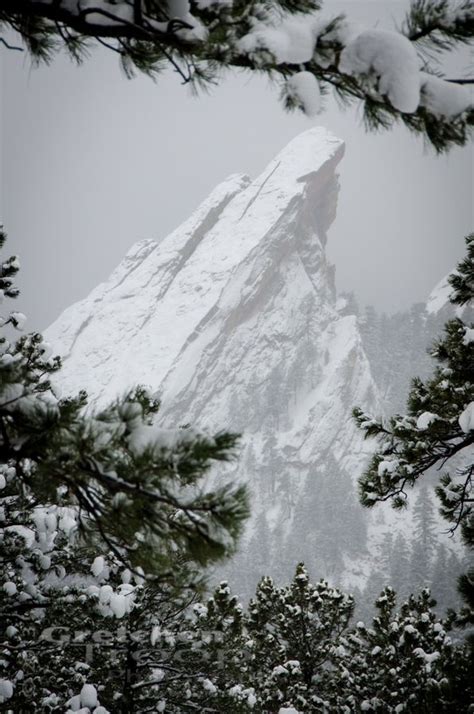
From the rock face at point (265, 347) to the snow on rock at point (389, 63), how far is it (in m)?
75.1

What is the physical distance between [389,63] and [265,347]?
376 feet

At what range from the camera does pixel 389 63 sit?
175cm

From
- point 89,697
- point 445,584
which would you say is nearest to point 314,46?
point 89,697

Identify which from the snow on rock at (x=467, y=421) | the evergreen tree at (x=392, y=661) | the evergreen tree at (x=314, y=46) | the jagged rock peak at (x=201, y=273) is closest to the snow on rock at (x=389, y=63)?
the evergreen tree at (x=314, y=46)

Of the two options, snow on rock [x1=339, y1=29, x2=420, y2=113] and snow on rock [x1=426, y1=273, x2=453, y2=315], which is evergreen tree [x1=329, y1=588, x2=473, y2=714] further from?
snow on rock [x1=426, y1=273, x2=453, y2=315]

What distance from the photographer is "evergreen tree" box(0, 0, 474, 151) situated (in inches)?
69.7

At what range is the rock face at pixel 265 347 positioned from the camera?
87125 millimetres

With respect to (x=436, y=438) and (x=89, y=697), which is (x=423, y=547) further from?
(x=89, y=697)

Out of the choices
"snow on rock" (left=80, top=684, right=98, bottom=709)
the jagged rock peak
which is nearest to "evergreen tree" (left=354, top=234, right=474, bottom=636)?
"snow on rock" (left=80, top=684, right=98, bottom=709)

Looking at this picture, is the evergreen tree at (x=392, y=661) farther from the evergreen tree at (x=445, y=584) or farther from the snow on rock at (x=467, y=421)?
the evergreen tree at (x=445, y=584)

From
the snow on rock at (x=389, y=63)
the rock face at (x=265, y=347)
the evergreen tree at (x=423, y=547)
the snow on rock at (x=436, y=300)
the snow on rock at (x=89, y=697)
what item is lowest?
the snow on rock at (x=89, y=697)

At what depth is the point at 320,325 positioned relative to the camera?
122062 millimetres

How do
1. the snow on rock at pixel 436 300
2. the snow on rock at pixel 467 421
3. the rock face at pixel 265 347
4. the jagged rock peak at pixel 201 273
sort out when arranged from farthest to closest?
1. the snow on rock at pixel 436 300
2. the jagged rock peak at pixel 201 273
3. the rock face at pixel 265 347
4. the snow on rock at pixel 467 421

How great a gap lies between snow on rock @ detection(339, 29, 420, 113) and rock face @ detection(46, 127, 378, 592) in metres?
75.1
